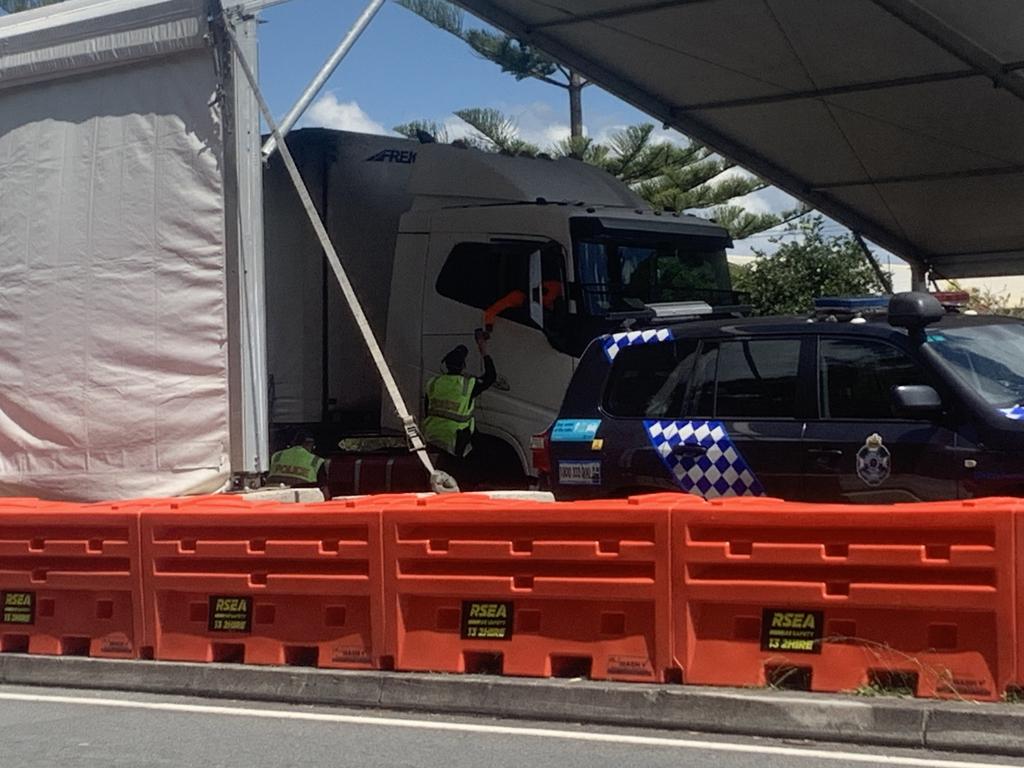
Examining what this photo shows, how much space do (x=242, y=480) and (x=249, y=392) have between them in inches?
28.7

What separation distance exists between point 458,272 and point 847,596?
23.6 feet

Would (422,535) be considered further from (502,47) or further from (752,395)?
(502,47)

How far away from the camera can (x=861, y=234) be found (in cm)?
1825

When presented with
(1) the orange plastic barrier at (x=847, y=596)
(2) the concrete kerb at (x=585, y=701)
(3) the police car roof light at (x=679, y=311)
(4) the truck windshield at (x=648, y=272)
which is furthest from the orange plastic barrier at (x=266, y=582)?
(4) the truck windshield at (x=648, y=272)

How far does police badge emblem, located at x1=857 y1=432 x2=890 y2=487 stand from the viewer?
7.75 metres

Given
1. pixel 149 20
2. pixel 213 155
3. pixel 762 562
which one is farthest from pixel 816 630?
pixel 149 20

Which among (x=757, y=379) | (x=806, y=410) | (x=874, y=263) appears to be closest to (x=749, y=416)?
(x=757, y=379)

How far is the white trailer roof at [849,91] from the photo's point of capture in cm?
1296

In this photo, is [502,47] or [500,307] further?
[502,47]

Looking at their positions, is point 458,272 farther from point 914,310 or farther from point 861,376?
point 914,310

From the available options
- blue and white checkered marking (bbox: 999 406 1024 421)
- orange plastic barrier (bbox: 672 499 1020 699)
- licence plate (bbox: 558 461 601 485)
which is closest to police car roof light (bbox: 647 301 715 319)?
licence plate (bbox: 558 461 601 485)

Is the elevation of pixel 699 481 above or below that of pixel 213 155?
below

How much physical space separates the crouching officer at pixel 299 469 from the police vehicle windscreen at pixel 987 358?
6.86 meters

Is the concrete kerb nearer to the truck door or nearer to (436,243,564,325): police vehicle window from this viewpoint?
the truck door
